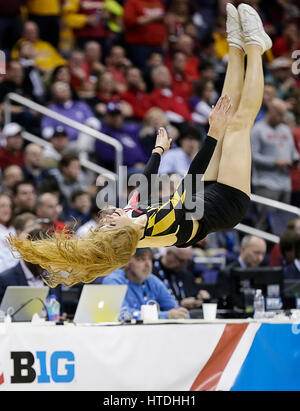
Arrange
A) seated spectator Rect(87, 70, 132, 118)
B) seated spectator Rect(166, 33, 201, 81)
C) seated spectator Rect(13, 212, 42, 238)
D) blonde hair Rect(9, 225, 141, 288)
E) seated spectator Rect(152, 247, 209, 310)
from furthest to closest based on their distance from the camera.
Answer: seated spectator Rect(166, 33, 201, 81), seated spectator Rect(87, 70, 132, 118), seated spectator Rect(152, 247, 209, 310), seated spectator Rect(13, 212, 42, 238), blonde hair Rect(9, 225, 141, 288)

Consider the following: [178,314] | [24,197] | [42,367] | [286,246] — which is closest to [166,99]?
[24,197]

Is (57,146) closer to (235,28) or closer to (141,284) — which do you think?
(141,284)

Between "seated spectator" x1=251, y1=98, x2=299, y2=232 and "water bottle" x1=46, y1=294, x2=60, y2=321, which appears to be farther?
"seated spectator" x1=251, y1=98, x2=299, y2=232

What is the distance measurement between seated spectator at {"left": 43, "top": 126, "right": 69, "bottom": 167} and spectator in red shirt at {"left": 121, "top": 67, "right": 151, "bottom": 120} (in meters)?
1.87

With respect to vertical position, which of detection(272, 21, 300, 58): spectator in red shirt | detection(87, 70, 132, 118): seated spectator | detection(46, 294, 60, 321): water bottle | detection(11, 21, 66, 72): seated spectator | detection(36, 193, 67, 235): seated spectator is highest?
detection(272, 21, 300, 58): spectator in red shirt

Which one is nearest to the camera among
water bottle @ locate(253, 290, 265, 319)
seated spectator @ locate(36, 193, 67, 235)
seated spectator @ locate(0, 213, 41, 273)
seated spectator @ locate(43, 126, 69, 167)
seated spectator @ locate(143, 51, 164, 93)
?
water bottle @ locate(253, 290, 265, 319)

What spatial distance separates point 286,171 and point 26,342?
5864 millimetres

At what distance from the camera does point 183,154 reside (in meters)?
10.8

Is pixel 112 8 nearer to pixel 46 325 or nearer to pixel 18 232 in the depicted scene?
pixel 18 232

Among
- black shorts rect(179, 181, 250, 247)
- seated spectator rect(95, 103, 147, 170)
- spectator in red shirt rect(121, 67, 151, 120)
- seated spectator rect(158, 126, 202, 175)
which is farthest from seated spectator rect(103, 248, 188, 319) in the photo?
spectator in red shirt rect(121, 67, 151, 120)

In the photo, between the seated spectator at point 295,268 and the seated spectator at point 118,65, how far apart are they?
5.04m

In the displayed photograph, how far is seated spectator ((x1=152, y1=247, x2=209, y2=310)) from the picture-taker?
27.3 feet

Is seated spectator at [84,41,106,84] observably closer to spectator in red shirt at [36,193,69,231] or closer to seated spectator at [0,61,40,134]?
seated spectator at [0,61,40,134]

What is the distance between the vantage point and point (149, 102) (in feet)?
40.3
